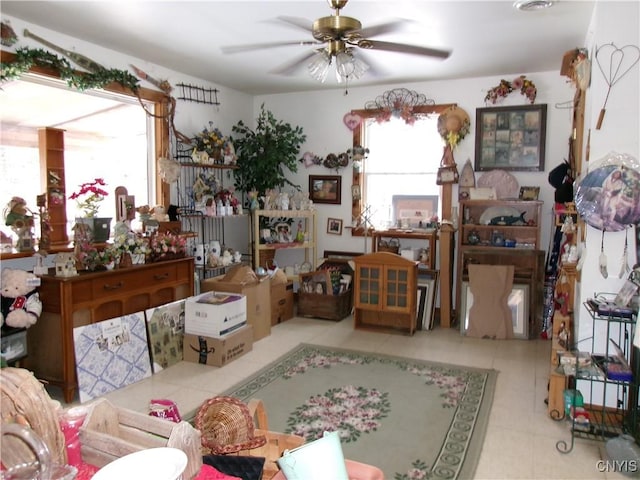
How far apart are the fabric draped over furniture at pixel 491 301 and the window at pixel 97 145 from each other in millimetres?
3207

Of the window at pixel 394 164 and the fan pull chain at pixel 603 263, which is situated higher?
the window at pixel 394 164

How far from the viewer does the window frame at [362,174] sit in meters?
5.41

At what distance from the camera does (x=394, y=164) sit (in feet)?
18.8

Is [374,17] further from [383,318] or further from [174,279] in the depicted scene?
[383,318]

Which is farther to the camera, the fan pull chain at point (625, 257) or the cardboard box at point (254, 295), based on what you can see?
the cardboard box at point (254, 295)

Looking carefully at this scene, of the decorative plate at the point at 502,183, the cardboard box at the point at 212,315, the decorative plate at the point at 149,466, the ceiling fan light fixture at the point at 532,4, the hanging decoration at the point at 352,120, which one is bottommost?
the cardboard box at the point at 212,315

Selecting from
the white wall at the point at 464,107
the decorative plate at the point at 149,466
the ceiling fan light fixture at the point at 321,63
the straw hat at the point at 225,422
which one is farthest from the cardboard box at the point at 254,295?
the decorative plate at the point at 149,466

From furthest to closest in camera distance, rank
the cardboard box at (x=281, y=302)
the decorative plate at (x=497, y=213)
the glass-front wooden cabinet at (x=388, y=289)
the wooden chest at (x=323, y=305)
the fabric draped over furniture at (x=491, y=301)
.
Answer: the wooden chest at (x=323, y=305), the cardboard box at (x=281, y=302), the decorative plate at (x=497, y=213), the glass-front wooden cabinet at (x=388, y=289), the fabric draped over furniture at (x=491, y=301)

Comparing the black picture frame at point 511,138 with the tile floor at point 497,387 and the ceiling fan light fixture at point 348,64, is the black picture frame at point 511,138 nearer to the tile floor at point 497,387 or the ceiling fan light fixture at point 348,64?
the tile floor at point 497,387

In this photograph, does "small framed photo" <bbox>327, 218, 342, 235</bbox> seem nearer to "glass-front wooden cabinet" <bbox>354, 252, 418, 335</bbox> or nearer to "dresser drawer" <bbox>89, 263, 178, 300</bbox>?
"glass-front wooden cabinet" <bbox>354, 252, 418, 335</bbox>

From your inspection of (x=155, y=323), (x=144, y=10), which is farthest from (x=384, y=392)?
(x=144, y=10)

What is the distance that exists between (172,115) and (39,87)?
4.27ft

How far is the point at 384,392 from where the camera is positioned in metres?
3.48

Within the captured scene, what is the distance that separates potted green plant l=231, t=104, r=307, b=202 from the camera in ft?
18.6
